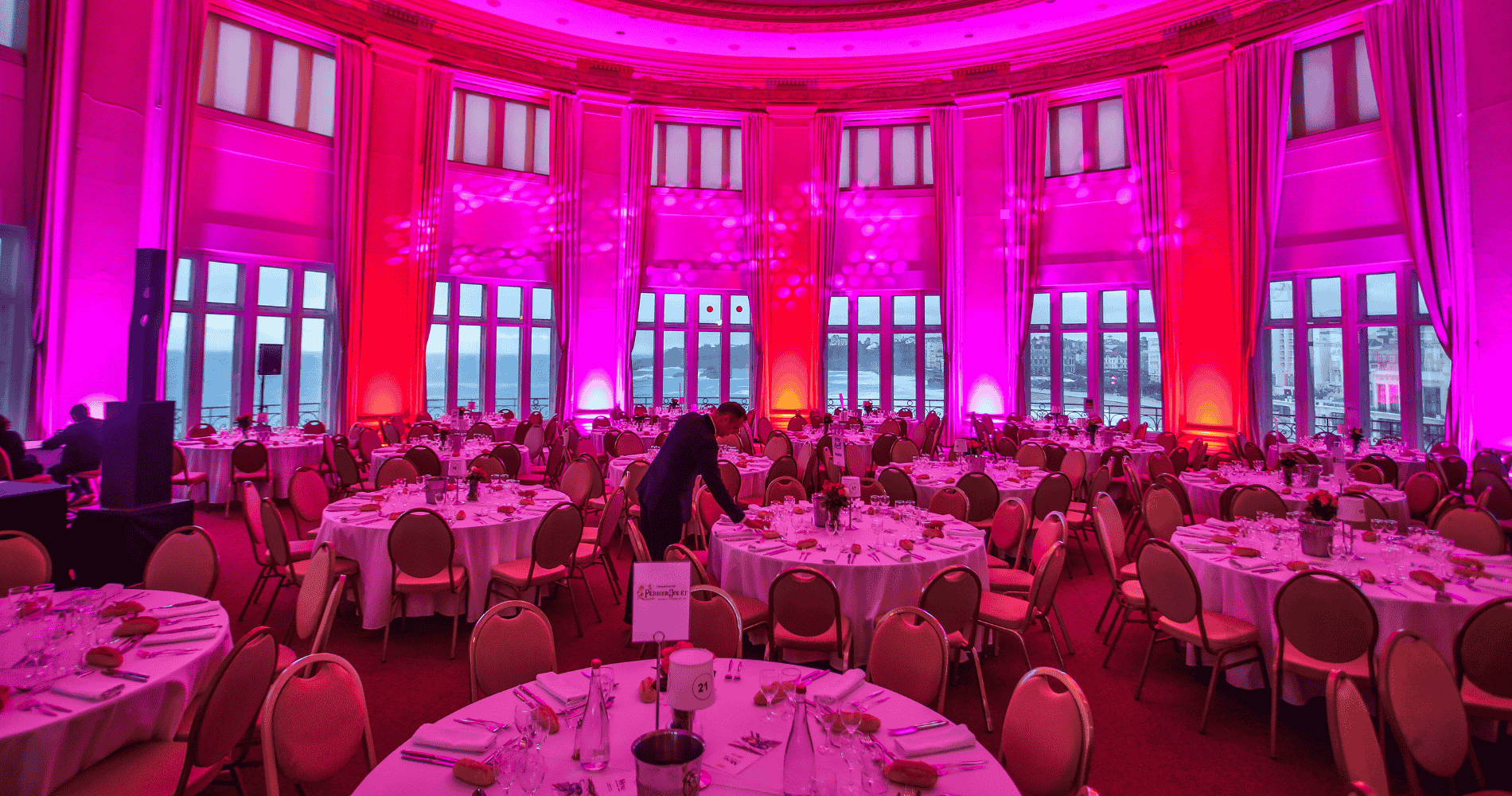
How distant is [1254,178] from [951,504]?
8468 millimetres

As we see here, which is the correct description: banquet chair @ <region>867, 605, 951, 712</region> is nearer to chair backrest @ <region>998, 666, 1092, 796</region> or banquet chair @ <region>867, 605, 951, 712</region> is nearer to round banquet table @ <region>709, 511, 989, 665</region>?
chair backrest @ <region>998, 666, 1092, 796</region>

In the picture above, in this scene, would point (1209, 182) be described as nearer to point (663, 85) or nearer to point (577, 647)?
point (663, 85)

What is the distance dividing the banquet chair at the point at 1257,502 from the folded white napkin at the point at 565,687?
5.30m

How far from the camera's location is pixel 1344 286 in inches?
404

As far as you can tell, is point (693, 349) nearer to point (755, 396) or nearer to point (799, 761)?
point (755, 396)

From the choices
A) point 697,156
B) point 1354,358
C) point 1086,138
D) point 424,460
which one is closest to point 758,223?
point 697,156

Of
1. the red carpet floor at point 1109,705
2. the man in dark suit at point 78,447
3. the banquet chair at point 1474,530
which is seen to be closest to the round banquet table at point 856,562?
the red carpet floor at point 1109,705

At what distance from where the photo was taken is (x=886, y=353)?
46.3 feet

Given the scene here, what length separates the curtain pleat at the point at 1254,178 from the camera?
1036 cm

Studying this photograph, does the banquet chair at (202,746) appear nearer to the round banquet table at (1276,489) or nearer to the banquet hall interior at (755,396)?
the banquet hall interior at (755,396)

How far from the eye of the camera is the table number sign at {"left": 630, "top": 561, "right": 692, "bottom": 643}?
1.97 m

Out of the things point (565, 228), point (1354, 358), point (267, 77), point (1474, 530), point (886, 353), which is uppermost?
point (267, 77)

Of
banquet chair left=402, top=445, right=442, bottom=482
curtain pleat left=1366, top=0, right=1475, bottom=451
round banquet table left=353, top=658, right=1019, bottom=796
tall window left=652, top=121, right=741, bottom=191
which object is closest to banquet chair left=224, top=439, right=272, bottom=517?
banquet chair left=402, top=445, right=442, bottom=482

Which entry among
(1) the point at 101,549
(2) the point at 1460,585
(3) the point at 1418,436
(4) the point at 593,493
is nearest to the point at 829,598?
(2) the point at 1460,585
